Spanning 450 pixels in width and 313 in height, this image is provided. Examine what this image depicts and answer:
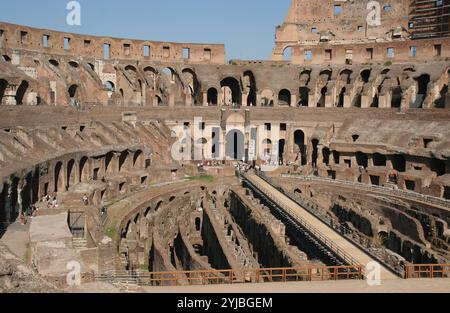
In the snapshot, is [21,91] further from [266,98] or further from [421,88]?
[421,88]

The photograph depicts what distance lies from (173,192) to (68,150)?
7.07m

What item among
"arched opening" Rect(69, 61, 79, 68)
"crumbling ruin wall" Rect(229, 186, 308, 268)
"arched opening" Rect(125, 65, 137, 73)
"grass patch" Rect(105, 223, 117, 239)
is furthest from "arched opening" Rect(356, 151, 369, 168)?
"arched opening" Rect(69, 61, 79, 68)

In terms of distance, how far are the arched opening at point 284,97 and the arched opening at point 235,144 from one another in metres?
5.52

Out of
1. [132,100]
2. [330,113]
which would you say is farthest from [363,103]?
[132,100]

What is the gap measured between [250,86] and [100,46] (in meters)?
14.6

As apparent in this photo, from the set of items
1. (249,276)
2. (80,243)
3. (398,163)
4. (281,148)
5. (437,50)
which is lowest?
(249,276)

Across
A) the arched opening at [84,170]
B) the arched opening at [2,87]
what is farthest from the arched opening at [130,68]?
the arched opening at [84,170]

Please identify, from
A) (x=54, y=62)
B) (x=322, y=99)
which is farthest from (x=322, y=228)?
(x=54, y=62)

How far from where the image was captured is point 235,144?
49531mm

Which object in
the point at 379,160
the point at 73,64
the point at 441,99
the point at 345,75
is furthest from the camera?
the point at 345,75

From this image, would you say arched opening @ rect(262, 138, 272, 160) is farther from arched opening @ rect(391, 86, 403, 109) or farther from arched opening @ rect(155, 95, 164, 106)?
arched opening @ rect(391, 86, 403, 109)

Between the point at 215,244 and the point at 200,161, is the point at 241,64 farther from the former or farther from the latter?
the point at 215,244

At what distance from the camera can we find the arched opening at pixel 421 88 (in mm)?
42438

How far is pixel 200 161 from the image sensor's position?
4169 cm
